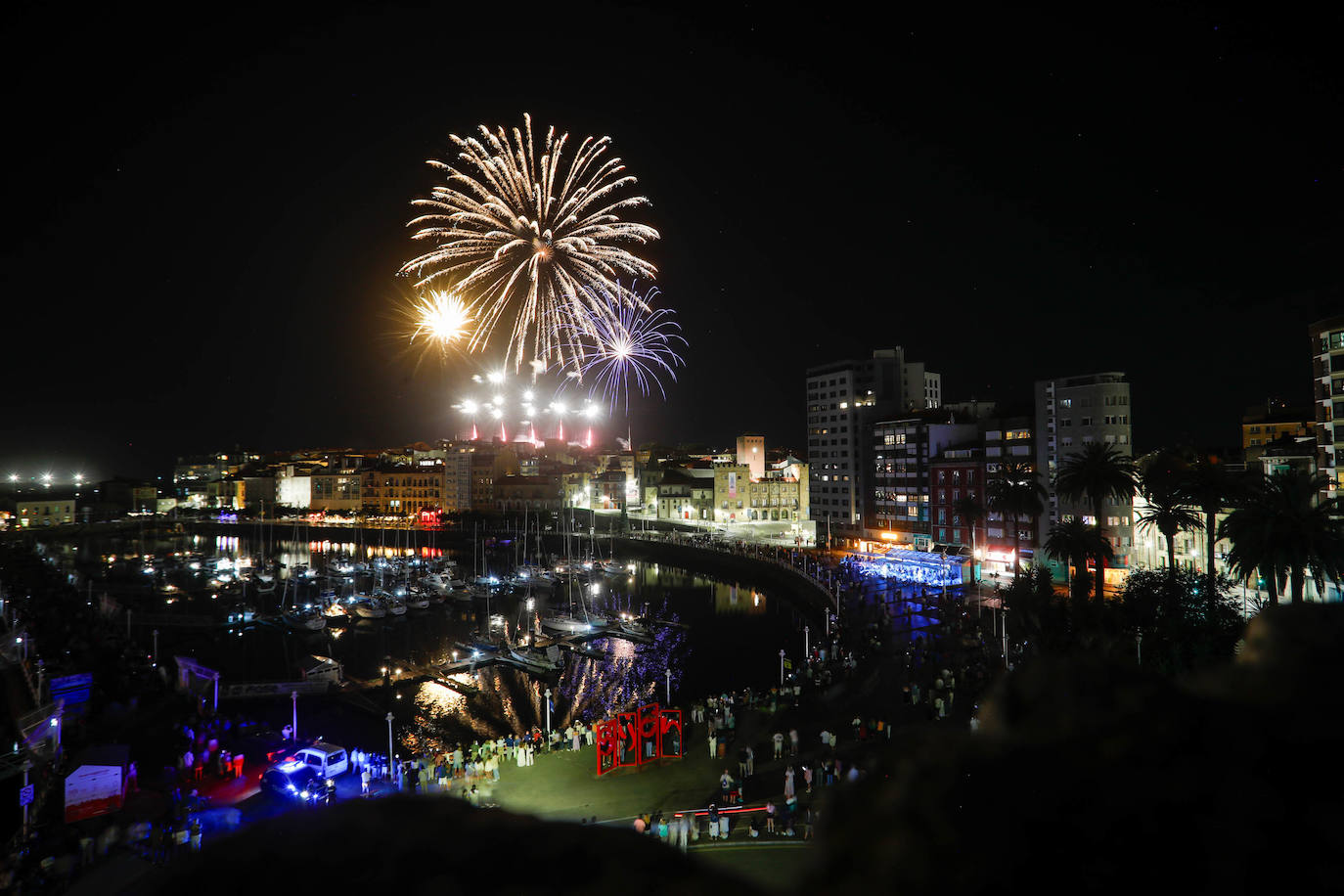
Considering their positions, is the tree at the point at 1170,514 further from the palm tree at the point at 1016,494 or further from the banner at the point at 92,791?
the banner at the point at 92,791

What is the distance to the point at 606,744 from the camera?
15859mm

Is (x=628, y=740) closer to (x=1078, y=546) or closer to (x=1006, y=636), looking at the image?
(x=1006, y=636)

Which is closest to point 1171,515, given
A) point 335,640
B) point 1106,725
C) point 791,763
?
point 791,763

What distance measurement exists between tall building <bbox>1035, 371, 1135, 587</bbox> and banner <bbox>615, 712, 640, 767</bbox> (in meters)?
32.6

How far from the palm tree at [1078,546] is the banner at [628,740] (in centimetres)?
2082

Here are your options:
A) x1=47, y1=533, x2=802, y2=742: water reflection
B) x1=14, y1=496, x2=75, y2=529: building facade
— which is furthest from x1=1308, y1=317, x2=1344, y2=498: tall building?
x1=14, y1=496, x2=75, y2=529: building facade

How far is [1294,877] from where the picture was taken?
127cm

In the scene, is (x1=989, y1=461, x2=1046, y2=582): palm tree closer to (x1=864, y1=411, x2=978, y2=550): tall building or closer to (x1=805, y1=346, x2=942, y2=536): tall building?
(x1=864, y1=411, x2=978, y2=550): tall building

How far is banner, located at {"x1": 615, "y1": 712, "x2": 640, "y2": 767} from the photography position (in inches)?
621

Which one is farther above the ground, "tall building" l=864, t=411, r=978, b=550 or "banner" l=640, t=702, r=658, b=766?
"tall building" l=864, t=411, r=978, b=550

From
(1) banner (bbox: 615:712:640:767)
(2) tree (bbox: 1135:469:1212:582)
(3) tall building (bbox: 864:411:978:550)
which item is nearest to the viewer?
(1) banner (bbox: 615:712:640:767)

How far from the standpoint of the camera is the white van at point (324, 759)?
16953mm

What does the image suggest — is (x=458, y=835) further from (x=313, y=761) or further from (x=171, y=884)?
(x=313, y=761)

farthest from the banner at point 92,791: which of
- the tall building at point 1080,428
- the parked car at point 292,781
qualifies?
the tall building at point 1080,428
